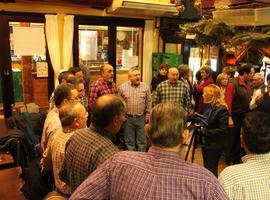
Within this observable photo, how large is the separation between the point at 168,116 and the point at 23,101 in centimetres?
497

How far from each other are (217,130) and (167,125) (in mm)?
2320

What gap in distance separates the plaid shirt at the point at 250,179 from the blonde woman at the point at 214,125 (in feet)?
6.08

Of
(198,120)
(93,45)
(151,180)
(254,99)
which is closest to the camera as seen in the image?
(151,180)

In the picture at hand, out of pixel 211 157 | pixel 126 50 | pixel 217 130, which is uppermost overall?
pixel 126 50

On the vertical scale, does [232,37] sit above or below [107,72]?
above

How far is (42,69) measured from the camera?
18.5 ft

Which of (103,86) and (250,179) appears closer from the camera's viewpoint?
(250,179)

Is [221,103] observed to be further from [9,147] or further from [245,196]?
[9,147]

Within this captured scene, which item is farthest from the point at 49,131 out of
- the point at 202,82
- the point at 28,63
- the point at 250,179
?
the point at 28,63

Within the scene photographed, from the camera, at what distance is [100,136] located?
179 cm

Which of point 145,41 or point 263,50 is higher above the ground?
point 145,41

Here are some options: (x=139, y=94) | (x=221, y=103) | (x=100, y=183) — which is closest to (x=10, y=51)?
(x=139, y=94)

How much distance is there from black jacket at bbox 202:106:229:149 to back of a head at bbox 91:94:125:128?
183 cm

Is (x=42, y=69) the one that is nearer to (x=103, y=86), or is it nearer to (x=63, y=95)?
(x=103, y=86)
